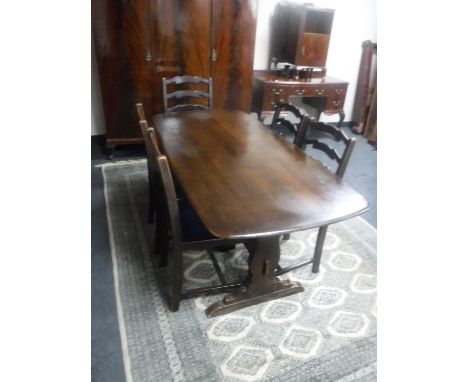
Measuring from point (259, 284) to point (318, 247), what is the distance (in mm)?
424

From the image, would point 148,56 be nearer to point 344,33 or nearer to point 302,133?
point 302,133

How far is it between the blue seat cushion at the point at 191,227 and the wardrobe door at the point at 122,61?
1630 millimetres

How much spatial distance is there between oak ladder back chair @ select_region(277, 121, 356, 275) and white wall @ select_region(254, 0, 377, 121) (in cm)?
201

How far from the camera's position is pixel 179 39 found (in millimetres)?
2688

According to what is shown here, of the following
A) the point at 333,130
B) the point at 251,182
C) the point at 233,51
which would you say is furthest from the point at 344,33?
the point at 251,182

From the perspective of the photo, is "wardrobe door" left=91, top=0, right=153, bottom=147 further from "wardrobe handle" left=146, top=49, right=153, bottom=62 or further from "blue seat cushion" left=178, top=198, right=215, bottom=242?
"blue seat cushion" left=178, top=198, right=215, bottom=242

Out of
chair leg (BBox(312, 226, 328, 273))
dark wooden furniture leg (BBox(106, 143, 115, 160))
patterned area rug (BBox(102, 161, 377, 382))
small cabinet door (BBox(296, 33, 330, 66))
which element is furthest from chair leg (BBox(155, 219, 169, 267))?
small cabinet door (BBox(296, 33, 330, 66))

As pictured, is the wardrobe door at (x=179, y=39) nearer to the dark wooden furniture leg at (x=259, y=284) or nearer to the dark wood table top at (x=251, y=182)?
the dark wood table top at (x=251, y=182)

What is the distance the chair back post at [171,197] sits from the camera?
3.90 feet

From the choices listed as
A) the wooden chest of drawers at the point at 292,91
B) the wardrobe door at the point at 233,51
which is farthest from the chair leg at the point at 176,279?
the wooden chest of drawers at the point at 292,91

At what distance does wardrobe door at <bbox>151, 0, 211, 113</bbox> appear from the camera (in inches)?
101
